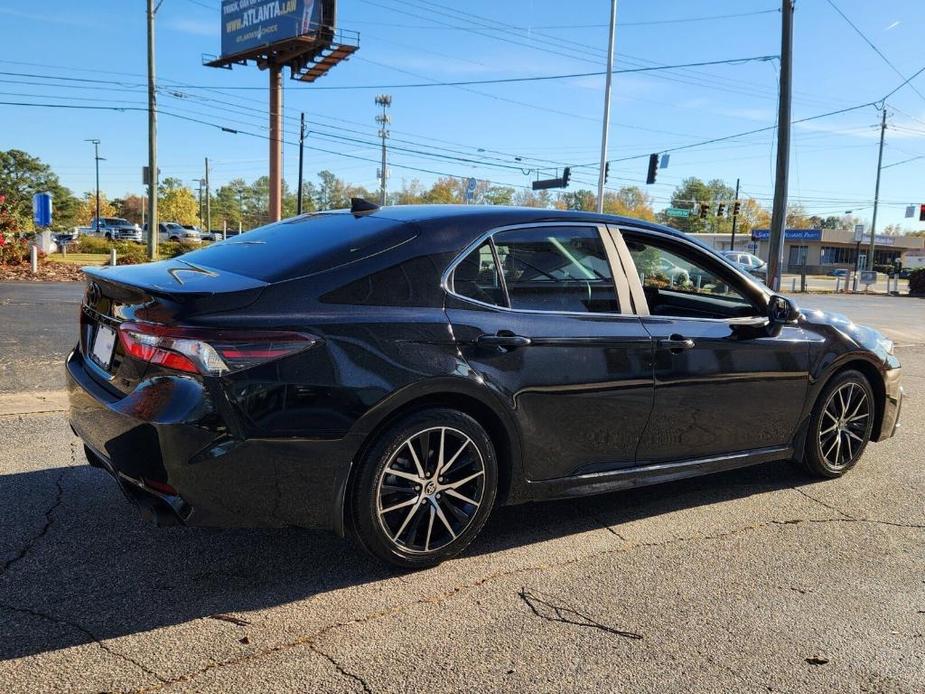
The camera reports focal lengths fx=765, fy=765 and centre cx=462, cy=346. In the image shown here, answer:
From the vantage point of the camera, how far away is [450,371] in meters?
3.22

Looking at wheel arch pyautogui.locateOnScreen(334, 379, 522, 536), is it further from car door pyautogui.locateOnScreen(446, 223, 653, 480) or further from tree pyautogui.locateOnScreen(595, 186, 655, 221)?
tree pyautogui.locateOnScreen(595, 186, 655, 221)

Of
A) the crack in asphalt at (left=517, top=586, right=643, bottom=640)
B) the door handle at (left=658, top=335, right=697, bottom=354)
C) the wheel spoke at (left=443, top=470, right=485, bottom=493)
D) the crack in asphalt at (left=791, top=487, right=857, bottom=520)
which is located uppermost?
the door handle at (left=658, top=335, right=697, bottom=354)

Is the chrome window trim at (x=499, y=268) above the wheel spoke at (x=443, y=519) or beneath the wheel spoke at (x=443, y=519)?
above

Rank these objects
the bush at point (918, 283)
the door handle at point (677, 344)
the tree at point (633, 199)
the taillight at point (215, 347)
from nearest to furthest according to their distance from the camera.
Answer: the taillight at point (215, 347) < the door handle at point (677, 344) < the bush at point (918, 283) < the tree at point (633, 199)

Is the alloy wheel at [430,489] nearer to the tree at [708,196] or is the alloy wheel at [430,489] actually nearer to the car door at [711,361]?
the car door at [711,361]

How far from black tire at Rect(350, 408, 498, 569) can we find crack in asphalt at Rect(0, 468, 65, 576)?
1.46m

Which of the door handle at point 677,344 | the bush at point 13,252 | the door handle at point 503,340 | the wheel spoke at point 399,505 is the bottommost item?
the wheel spoke at point 399,505

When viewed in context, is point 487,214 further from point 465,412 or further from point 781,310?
point 781,310

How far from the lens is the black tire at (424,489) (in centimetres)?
316

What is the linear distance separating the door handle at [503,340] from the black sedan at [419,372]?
0.05 ft

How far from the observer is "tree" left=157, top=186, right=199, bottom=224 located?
104062 millimetres

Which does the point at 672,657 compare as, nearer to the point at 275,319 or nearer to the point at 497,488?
the point at 497,488

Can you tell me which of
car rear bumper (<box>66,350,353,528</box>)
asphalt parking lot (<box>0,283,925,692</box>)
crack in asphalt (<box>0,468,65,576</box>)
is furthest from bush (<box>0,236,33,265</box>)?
car rear bumper (<box>66,350,353,528</box>)


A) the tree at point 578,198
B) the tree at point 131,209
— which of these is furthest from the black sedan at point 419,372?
the tree at point 131,209
